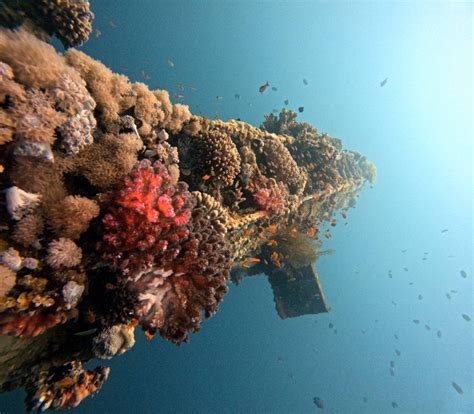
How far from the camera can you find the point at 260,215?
7.46 m

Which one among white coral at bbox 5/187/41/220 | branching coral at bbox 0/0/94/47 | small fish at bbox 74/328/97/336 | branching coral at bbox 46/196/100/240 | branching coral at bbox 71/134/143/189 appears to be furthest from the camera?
branching coral at bbox 0/0/94/47

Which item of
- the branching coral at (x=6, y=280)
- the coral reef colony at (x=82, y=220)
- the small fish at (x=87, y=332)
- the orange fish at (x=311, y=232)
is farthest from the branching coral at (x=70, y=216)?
the orange fish at (x=311, y=232)

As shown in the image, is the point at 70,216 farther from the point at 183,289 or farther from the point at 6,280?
the point at 183,289

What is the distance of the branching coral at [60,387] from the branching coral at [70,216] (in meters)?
2.70

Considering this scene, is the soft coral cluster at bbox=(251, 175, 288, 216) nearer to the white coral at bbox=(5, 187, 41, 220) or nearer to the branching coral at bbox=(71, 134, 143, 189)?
the branching coral at bbox=(71, 134, 143, 189)

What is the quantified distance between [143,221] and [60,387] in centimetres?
323

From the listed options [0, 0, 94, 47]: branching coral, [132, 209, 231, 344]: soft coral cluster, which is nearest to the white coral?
[132, 209, 231, 344]: soft coral cluster

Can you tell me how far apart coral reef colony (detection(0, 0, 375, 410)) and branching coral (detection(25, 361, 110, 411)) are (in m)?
0.02

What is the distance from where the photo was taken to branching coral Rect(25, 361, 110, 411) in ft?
14.5

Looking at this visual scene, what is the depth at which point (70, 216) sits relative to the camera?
3570 mm

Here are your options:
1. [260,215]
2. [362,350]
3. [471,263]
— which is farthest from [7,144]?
[471,263]

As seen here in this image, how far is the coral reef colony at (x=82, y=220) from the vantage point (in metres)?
3.35

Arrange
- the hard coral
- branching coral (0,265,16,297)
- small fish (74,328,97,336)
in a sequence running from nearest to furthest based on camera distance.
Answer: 1. branching coral (0,265,16,297)
2. the hard coral
3. small fish (74,328,97,336)

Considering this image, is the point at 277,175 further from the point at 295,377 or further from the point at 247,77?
the point at 247,77
